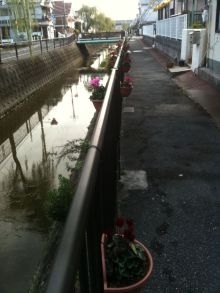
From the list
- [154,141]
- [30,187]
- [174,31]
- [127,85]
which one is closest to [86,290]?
[154,141]

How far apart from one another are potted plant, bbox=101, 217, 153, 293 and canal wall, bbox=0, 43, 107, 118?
12557 mm

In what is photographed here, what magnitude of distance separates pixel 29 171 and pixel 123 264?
6.70m

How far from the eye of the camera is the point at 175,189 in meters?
5.44

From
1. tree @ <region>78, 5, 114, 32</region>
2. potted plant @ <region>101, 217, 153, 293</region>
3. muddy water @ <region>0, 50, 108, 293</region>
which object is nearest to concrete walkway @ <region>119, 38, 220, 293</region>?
potted plant @ <region>101, 217, 153, 293</region>

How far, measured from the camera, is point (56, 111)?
16203 millimetres

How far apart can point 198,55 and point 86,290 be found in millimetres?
14477

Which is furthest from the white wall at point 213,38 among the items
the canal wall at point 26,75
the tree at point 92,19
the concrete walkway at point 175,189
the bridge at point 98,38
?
the tree at point 92,19

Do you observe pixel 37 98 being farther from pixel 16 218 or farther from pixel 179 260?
pixel 179 260

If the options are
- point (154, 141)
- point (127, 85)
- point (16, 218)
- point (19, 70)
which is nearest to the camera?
point (16, 218)

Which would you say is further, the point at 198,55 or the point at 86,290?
the point at 198,55

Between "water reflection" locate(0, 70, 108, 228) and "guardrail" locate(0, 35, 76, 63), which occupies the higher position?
"guardrail" locate(0, 35, 76, 63)

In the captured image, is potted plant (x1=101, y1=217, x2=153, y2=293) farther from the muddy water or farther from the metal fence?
the metal fence

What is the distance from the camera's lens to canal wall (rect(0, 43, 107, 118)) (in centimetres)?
1588

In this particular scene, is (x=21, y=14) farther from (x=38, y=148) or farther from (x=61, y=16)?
(x=61, y=16)
